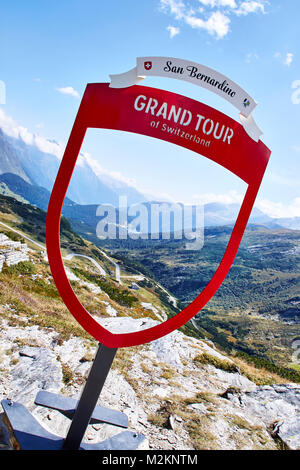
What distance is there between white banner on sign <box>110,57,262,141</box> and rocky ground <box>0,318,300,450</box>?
7.77m

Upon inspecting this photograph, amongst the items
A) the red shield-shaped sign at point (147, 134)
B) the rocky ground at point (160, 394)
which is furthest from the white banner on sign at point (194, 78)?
the rocky ground at point (160, 394)

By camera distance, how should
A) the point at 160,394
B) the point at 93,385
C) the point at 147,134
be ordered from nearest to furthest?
the point at 147,134, the point at 93,385, the point at 160,394

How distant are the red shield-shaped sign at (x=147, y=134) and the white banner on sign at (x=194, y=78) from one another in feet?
0.54

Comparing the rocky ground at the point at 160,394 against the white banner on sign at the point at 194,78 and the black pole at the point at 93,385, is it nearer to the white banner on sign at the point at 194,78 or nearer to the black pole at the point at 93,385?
the black pole at the point at 93,385

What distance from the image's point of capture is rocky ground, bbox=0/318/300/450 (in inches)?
343

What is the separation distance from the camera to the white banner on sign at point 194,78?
17.4 ft

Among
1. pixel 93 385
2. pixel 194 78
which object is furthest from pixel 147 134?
pixel 93 385

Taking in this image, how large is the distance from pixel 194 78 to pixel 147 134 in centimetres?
135

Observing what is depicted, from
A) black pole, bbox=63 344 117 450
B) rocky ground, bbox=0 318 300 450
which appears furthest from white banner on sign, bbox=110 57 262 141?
rocky ground, bbox=0 318 300 450

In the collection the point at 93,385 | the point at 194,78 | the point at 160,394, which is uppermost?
the point at 194,78

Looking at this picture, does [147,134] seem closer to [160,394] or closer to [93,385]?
[93,385]

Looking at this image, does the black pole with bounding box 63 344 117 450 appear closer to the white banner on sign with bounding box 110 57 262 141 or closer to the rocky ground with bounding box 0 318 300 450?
the rocky ground with bounding box 0 318 300 450

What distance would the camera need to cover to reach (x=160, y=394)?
427 inches

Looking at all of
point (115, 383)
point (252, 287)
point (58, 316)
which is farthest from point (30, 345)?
point (252, 287)
